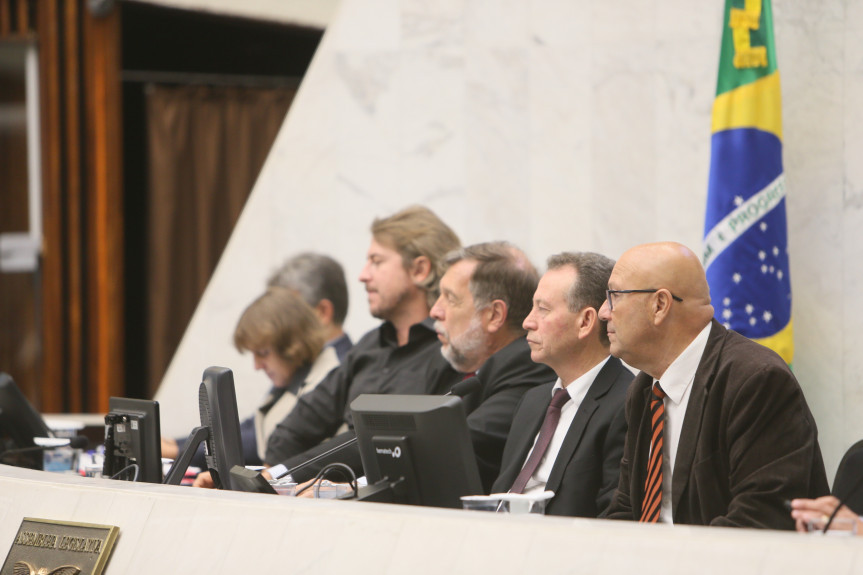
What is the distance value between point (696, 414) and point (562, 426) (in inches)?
26.6

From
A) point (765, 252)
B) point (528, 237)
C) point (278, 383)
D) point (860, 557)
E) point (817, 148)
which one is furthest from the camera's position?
point (528, 237)

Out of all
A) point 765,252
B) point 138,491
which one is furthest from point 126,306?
point 138,491

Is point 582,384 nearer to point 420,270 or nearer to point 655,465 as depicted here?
point 655,465

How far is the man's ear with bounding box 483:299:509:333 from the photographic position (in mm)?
3852

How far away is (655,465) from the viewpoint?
2762 millimetres

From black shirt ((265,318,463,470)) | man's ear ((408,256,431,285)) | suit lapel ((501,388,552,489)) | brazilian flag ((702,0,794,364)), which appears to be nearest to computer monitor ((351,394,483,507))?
suit lapel ((501,388,552,489))

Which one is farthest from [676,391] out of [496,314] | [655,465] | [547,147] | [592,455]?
[547,147]

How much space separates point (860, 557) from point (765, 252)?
2670 mm

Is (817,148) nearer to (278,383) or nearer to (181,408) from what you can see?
(278,383)

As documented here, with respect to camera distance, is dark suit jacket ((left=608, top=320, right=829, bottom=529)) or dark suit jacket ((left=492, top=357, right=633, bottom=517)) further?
dark suit jacket ((left=492, top=357, right=633, bottom=517))

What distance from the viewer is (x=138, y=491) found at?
274 centimetres

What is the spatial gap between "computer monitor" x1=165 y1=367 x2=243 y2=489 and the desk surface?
240 mm

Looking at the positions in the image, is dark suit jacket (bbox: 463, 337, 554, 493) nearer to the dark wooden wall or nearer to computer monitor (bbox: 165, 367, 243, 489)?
computer monitor (bbox: 165, 367, 243, 489)

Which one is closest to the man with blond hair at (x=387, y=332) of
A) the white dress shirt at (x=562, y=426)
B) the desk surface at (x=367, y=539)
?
the white dress shirt at (x=562, y=426)
